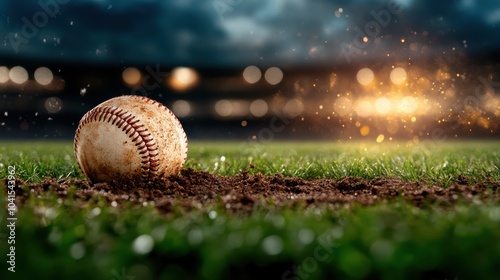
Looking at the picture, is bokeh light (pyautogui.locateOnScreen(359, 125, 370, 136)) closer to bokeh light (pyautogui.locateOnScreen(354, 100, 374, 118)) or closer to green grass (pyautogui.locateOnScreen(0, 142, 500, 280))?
bokeh light (pyautogui.locateOnScreen(354, 100, 374, 118))

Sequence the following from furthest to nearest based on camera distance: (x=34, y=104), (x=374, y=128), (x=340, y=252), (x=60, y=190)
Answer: (x=34, y=104) < (x=374, y=128) < (x=60, y=190) < (x=340, y=252)

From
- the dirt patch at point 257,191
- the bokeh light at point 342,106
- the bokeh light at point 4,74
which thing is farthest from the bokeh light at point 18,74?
the dirt patch at point 257,191

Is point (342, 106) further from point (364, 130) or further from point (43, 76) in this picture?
point (43, 76)

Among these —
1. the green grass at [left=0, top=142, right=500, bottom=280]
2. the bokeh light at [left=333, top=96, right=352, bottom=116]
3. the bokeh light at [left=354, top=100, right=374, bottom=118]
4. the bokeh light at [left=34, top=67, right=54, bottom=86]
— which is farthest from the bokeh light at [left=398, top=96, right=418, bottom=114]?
the bokeh light at [left=34, top=67, right=54, bottom=86]

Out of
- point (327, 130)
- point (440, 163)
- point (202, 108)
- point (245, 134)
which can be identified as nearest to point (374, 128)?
point (327, 130)

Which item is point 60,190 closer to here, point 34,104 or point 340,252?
point 340,252
